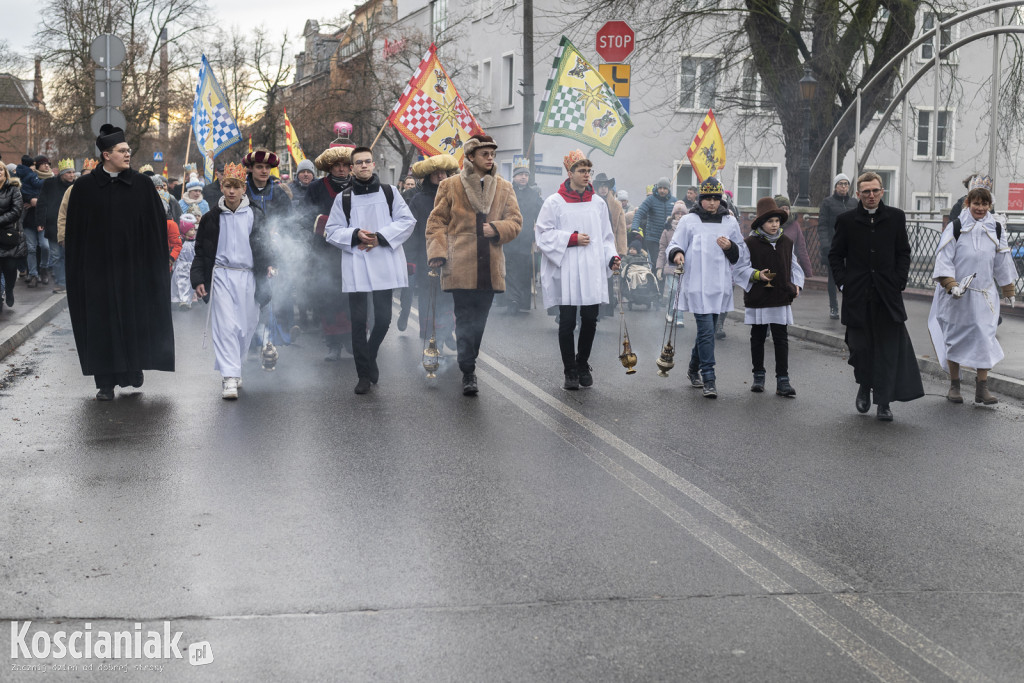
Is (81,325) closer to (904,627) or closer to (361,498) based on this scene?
(361,498)

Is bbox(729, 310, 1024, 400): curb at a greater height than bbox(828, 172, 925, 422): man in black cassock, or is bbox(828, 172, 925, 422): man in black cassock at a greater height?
bbox(828, 172, 925, 422): man in black cassock

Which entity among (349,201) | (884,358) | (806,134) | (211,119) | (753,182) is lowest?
(884,358)

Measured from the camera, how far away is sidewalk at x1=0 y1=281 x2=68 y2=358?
13.3 meters

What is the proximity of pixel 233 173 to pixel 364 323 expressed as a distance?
1.57m

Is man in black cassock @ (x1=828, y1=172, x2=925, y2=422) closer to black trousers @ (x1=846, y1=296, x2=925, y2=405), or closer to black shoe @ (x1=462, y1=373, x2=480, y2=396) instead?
black trousers @ (x1=846, y1=296, x2=925, y2=405)

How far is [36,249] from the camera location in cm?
2042

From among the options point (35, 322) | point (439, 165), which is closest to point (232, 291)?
point (439, 165)

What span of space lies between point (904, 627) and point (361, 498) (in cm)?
291

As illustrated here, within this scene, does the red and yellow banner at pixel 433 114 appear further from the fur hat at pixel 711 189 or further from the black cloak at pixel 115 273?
the black cloak at pixel 115 273

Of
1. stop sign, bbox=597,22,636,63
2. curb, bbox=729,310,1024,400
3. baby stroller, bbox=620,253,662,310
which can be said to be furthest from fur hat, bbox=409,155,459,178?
stop sign, bbox=597,22,636,63

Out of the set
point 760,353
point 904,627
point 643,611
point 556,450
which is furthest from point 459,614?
point 760,353

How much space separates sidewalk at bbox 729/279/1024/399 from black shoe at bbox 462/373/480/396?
169 inches

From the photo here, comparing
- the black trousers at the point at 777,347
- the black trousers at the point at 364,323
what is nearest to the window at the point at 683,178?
the black trousers at the point at 777,347

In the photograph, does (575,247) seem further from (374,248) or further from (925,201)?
(925,201)
